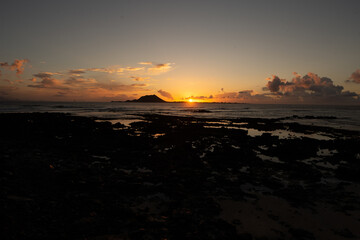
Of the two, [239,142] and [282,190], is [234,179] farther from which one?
[239,142]

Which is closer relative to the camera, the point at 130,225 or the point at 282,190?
the point at 130,225

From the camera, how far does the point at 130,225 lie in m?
6.39

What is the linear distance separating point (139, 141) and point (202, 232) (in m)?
14.5

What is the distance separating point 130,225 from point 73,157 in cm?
954

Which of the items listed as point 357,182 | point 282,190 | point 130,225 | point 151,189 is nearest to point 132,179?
point 151,189

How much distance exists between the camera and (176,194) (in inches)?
349

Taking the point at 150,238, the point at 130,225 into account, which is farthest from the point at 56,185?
the point at 150,238

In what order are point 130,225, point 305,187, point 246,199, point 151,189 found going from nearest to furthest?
point 130,225 < point 246,199 < point 151,189 < point 305,187

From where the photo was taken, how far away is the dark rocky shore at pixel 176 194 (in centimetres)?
628

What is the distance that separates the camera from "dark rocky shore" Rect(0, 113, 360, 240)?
20.6 ft

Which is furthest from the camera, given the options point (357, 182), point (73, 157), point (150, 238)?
point (73, 157)

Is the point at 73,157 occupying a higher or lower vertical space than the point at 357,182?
higher

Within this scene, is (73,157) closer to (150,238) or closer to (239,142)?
(150,238)

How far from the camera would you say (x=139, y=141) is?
65.4ft
